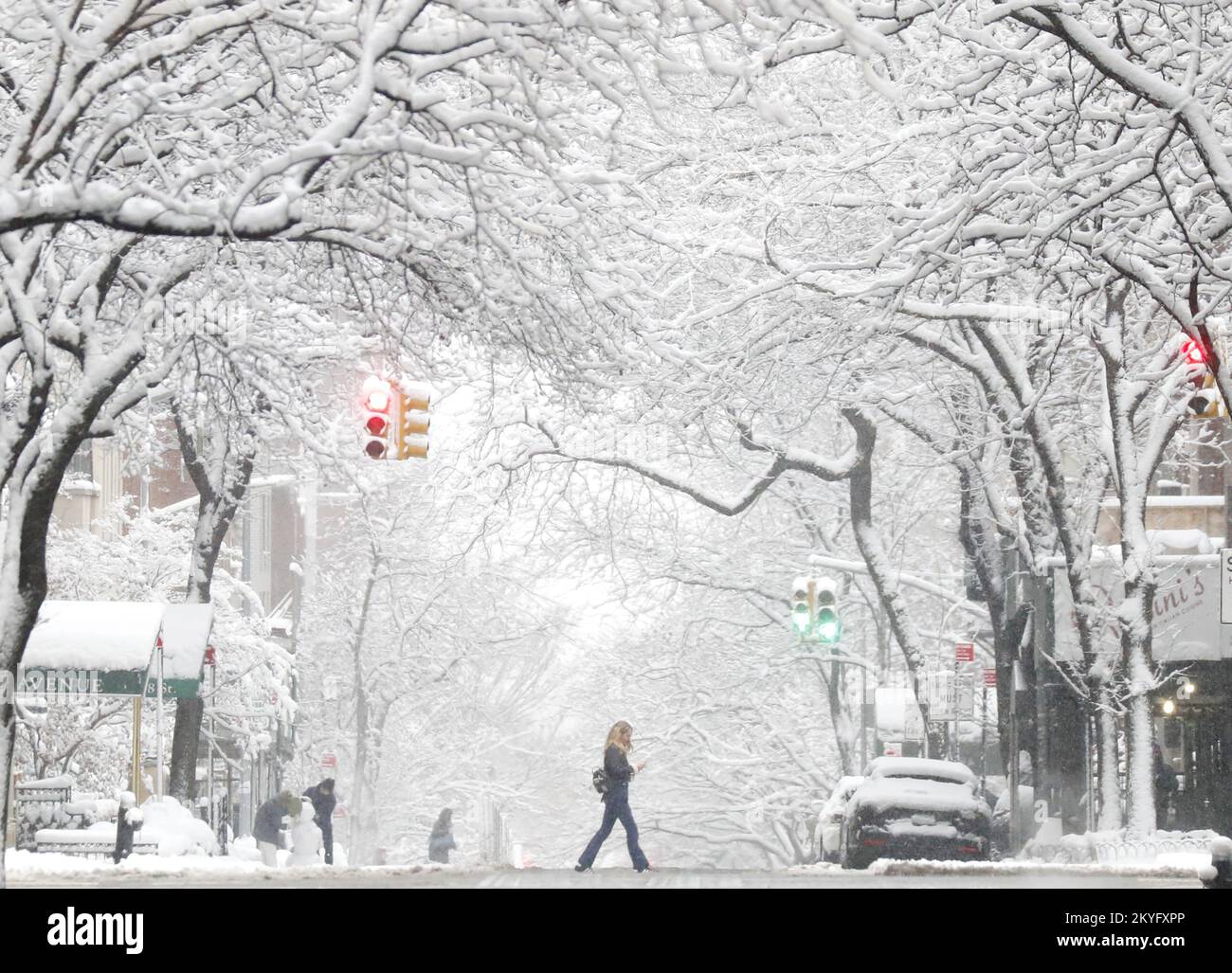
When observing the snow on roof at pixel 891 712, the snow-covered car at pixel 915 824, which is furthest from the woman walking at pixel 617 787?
the snow on roof at pixel 891 712

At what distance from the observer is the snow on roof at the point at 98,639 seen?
2464cm

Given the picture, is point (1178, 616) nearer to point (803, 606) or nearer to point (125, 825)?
point (803, 606)

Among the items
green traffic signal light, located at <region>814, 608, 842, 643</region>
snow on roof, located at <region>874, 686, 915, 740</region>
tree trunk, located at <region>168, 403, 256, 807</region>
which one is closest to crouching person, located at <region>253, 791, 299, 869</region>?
tree trunk, located at <region>168, 403, 256, 807</region>

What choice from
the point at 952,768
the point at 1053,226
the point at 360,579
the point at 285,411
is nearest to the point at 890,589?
the point at 952,768

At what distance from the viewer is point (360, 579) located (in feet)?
187

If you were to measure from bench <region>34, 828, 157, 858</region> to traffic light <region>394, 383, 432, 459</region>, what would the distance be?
5.23 m

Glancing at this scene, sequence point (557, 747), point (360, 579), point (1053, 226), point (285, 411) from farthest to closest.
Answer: point (557, 747), point (360, 579), point (285, 411), point (1053, 226)

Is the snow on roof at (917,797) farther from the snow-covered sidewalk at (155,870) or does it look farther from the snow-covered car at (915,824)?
the snow-covered sidewalk at (155,870)

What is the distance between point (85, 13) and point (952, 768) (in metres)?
13.4

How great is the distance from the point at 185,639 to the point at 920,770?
9229 mm

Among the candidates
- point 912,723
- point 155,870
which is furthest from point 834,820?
point 912,723

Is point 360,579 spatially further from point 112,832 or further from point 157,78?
point 157,78

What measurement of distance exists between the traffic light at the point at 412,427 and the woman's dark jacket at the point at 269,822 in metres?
5.46

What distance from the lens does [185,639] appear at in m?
25.7
